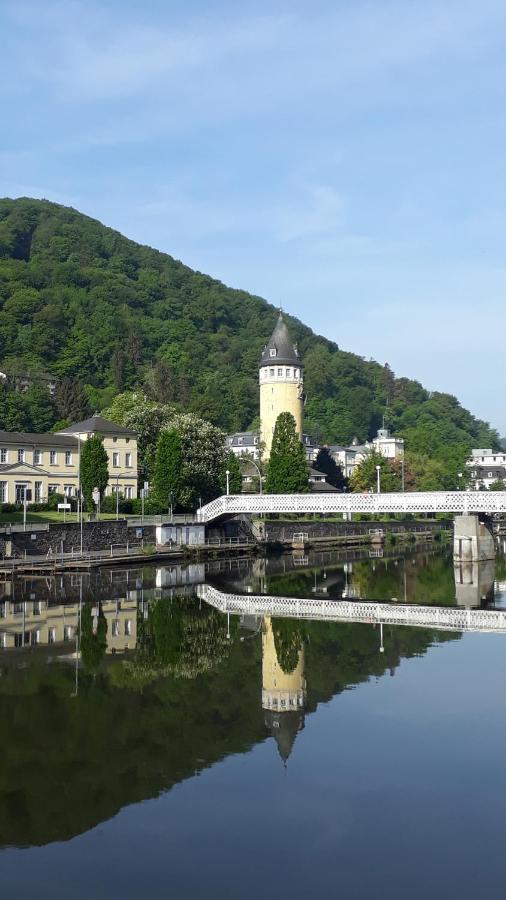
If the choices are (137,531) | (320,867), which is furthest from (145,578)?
Result: (320,867)

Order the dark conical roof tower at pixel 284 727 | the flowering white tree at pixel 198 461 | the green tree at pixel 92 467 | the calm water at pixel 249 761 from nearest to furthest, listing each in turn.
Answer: the calm water at pixel 249 761 < the dark conical roof tower at pixel 284 727 < the green tree at pixel 92 467 < the flowering white tree at pixel 198 461

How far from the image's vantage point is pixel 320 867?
15.9m

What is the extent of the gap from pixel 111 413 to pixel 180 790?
297 feet

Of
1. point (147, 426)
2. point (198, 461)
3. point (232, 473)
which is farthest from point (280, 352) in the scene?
point (198, 461)

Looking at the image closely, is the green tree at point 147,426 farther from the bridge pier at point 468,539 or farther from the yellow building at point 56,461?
the bridge pier at point 468,539

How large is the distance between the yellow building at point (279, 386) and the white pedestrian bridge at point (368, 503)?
113 ft

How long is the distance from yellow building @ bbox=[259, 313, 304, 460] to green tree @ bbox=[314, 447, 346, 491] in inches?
860

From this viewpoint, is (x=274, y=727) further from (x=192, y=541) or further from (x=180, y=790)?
(x=192, y=541)

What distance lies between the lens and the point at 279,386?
112812 millimetres

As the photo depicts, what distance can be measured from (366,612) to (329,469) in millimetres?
90027

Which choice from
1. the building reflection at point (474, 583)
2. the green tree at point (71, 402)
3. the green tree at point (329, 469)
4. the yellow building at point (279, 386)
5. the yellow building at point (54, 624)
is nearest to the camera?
the yellow building at point (54, 624)

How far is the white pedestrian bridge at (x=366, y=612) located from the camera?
4203cm

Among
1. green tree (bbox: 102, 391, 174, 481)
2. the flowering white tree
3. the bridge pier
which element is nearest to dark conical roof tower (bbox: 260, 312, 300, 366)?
green tree (bbox: 102, 391, 174, 481)

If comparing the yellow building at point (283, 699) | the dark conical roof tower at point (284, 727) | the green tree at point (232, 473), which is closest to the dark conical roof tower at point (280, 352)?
the green tree at point (232, 473)
